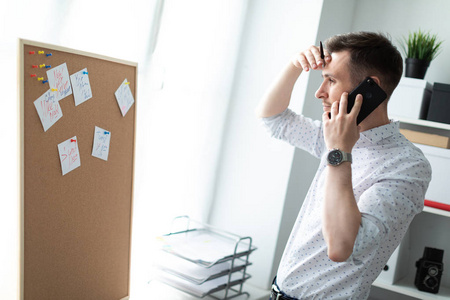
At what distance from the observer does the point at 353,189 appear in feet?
4.77

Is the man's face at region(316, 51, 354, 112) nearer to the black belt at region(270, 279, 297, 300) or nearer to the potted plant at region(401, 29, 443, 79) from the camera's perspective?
the black belt at region(270, 279, 297, 300)

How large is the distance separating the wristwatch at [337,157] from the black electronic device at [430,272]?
144 cm

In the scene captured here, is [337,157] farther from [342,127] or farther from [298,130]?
[298,130]

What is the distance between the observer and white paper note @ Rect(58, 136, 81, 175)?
5.14ft

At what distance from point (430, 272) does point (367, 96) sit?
141cm

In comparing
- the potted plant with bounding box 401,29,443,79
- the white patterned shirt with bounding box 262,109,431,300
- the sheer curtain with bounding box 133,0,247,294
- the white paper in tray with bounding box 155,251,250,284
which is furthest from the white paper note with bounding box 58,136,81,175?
the potted plant with bounding box 401,29,443,79

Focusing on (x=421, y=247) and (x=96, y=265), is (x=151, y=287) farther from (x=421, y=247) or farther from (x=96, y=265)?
(x=421, y=247)

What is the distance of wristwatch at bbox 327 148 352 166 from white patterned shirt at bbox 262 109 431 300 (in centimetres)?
11

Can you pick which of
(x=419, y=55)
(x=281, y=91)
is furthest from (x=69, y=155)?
(x=419, y=55)

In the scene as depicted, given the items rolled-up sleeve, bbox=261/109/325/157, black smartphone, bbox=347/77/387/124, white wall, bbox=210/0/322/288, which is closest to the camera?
black smartphone, bbox=347/77/387/124
